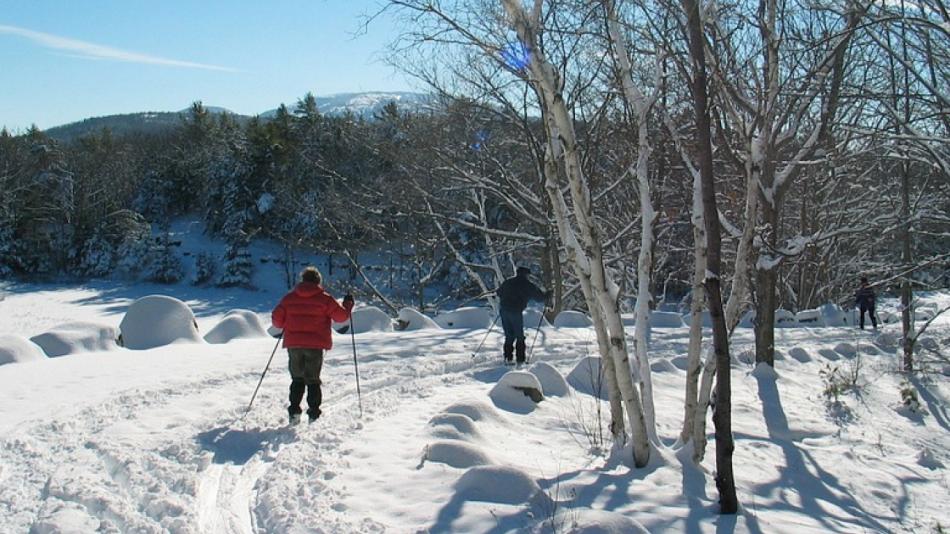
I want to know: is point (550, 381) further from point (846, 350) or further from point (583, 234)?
point (846, 350)

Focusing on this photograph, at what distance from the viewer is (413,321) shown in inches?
621

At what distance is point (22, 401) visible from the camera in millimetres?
7289

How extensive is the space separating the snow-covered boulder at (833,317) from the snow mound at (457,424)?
64.1ft

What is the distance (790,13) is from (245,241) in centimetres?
3868

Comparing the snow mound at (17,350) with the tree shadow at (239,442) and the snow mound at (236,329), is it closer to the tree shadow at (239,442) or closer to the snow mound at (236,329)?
the snow mound at (236,329)

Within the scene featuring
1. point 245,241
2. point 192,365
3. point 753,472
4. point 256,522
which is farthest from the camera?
point 245,241

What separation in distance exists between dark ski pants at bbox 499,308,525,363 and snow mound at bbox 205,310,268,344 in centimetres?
511

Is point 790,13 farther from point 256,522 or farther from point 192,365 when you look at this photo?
point 192,365

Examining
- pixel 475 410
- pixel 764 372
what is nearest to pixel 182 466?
pixel 475 410

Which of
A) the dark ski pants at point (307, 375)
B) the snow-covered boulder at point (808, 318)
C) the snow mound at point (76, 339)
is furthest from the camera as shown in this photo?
the snow-covered boulder at point (808, 318)

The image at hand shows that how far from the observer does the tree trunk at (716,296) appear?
505 cm

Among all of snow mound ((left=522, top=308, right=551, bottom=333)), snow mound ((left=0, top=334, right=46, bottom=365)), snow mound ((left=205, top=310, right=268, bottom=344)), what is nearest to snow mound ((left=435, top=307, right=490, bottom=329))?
snow mound ((left=522, top=308, right=551, bottom=333))

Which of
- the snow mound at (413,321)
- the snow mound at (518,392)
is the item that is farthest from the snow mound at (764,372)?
the snow mound at (413,321)

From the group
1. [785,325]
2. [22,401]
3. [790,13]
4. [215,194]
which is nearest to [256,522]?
[22,401]
